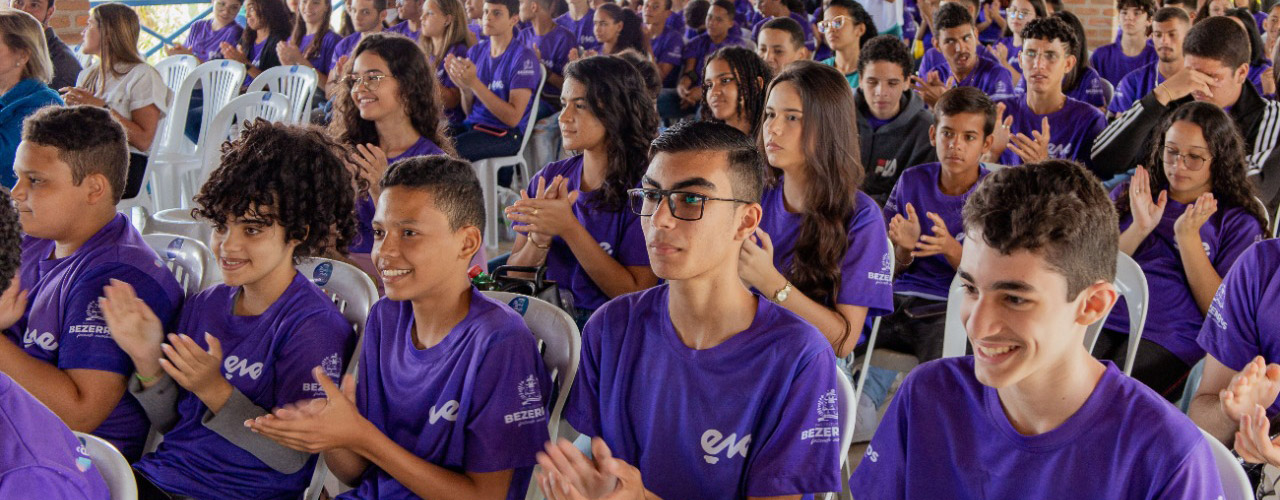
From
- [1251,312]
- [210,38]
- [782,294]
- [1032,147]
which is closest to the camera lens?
[1251,312]

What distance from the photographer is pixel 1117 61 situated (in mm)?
5379

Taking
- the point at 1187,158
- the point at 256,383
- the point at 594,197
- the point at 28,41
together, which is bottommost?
the point at 256,383

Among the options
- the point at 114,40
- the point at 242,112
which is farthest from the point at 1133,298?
the point at 114,40

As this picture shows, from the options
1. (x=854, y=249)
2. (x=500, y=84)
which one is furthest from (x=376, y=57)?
(x=500, y=84)

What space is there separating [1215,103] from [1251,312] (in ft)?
5.49

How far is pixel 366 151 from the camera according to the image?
2.77 meters

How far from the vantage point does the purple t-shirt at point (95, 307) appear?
169 centimetres

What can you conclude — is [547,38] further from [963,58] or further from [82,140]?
[82,140]

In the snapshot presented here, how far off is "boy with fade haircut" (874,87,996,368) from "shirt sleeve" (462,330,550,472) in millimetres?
1204

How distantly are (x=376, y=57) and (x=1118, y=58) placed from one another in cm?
399

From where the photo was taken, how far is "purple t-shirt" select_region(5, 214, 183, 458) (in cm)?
169

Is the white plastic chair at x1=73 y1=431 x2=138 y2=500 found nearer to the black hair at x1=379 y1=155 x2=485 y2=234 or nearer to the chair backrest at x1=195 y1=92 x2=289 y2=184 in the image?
the black hair at x1=379 y1=155 x2=485 y2=234

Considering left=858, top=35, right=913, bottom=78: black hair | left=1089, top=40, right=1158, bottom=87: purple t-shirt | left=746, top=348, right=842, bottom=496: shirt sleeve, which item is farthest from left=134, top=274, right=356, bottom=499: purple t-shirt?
left=1089, top=40, right=1158, bottom=87: purple t-shirt

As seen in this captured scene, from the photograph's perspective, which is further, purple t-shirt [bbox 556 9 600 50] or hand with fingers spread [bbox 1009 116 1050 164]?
purple t-shirt [bbox 556 9 600 50]
